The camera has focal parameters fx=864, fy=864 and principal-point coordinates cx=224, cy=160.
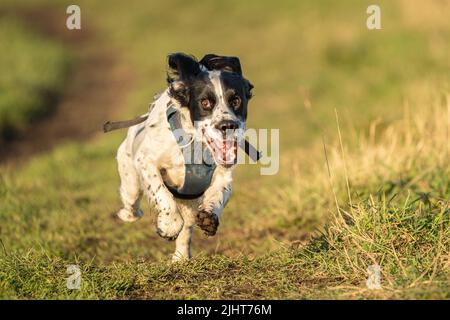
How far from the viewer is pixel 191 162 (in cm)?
496

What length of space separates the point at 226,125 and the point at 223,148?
16cm

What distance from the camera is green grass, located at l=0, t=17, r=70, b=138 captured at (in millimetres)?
11689

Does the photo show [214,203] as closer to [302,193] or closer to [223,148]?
[223,148]

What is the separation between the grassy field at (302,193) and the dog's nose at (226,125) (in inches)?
25.2

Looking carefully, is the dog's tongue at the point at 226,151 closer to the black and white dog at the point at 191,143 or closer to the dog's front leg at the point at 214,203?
the black and white dog at the point at 191,143

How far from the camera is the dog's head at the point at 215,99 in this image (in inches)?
180

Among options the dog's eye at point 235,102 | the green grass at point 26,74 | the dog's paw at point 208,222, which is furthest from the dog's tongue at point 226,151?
the green grass at point 26,74

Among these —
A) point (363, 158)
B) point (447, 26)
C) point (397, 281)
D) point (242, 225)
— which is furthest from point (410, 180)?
point (447, 26)

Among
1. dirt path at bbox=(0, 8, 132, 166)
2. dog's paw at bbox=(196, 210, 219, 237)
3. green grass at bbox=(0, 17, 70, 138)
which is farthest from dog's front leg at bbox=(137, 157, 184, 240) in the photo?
green grass at bbox=(0, 17, 70, 138)

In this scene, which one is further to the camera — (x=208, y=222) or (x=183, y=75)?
(x=183, y=75)

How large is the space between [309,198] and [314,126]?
430cm

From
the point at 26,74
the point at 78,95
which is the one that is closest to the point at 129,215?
the point at 26,74

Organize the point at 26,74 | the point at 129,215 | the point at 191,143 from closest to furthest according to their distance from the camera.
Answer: the point at 191,143 → the point at 129,215 → the point at 26,74

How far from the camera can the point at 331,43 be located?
47.4ft
